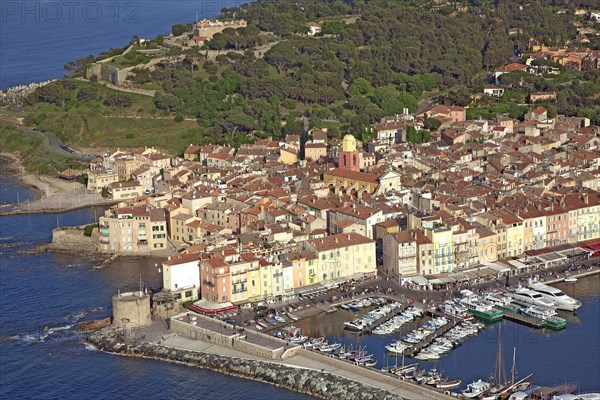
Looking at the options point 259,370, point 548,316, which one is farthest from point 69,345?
point 548,316

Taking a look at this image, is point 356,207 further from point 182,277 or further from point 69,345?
point 69,345

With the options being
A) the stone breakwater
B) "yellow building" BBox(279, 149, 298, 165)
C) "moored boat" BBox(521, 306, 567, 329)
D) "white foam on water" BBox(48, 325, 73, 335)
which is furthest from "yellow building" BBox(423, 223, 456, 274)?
"yellow building" BBox(279, 149, 298, 165)

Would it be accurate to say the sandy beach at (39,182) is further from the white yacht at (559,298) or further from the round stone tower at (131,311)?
the white yacht at (559,298)

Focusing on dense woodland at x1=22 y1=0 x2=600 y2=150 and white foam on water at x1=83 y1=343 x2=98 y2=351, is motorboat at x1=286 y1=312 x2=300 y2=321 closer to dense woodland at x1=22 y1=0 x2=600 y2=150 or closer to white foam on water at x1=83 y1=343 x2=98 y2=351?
white foam on water at x1=83 y1=343 x2=98 y2=351

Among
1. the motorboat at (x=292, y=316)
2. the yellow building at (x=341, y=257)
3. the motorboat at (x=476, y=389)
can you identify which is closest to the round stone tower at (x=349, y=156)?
the yellow building at (x=341, y=257)

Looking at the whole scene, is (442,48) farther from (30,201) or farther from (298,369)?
(298,369)

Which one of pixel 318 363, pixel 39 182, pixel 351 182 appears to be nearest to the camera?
pixel 318 363

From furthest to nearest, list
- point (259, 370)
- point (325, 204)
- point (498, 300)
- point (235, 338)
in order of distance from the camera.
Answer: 1. point (325, 204)
2. point (498, 300)
3. point (235, 338)
4. point (259, 370)

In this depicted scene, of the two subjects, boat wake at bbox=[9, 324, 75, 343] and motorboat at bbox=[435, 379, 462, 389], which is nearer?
motorboat at bbox=[435, 379, 462, 389]
